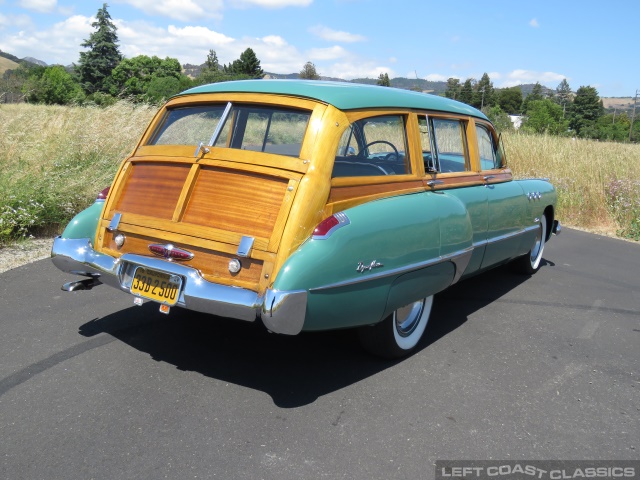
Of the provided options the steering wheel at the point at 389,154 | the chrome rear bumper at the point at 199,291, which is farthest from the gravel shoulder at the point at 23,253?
the steering wheel at the point at 389,154

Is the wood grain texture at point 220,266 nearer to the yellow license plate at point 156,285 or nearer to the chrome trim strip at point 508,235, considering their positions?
the yellow license plate at point 156,285

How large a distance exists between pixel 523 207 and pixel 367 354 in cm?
241

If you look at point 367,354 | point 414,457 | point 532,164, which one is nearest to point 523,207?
point 367,354

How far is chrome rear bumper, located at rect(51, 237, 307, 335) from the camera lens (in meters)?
2.74

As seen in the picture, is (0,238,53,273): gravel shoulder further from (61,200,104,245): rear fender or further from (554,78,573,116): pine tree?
(554,78,573,116): pine tree

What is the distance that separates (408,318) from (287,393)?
3.71 ft

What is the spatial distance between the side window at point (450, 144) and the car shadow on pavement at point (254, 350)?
1.27 m

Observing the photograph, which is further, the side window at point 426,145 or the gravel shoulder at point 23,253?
the gravel shoulder at point 23,253

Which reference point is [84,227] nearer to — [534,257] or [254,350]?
[254,350]

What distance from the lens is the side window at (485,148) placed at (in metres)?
4.99

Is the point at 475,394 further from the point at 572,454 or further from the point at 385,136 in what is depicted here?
the point at 385,136

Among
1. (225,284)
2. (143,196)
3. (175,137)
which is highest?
(175,137)

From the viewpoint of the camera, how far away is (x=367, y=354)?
374 centimetres

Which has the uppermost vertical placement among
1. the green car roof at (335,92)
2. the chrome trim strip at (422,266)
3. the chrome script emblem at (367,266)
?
the green car roof at (335,92)
